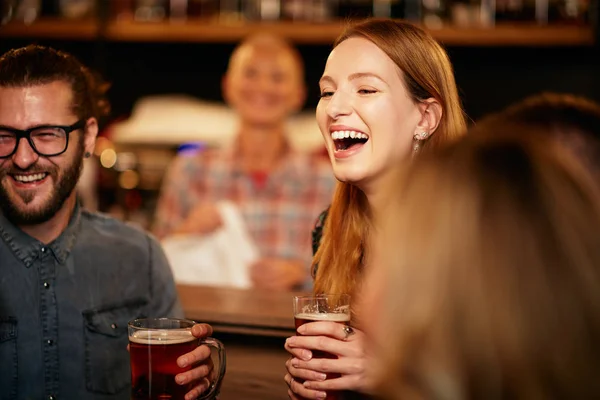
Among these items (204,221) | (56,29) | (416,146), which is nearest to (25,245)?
(416,146)

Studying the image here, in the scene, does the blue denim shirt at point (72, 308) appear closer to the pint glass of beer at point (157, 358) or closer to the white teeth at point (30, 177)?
the white teeth at point (30, 177)

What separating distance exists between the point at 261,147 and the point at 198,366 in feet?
7.75

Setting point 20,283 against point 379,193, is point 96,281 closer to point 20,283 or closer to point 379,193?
point 20,283

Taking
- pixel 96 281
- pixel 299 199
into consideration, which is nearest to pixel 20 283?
pixel 96 281

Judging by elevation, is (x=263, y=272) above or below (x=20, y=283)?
below

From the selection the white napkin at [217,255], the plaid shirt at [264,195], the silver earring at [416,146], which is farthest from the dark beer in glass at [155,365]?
the plaid shirt at [264,195]

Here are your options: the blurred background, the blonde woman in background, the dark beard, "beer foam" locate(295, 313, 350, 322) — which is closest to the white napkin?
the blurred background

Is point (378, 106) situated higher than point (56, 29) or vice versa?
point (56, 29)

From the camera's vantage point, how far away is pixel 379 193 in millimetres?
1642

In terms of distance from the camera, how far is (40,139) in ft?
5.59

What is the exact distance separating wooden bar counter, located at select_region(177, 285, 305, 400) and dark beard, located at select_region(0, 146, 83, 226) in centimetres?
51

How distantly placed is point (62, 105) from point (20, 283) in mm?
402

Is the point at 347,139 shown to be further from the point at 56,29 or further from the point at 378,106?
the point at 56,29

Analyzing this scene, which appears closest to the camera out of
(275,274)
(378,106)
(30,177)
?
(378,106)
